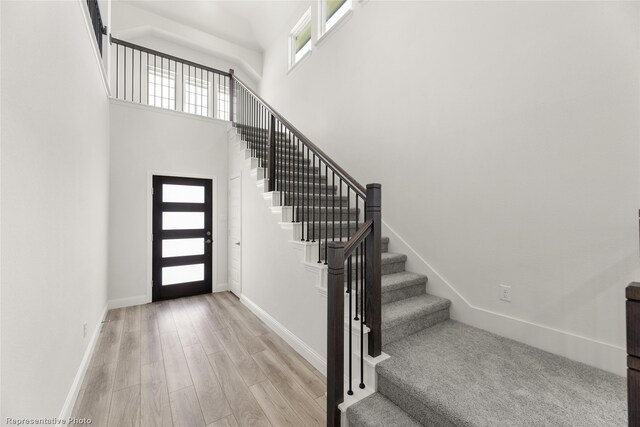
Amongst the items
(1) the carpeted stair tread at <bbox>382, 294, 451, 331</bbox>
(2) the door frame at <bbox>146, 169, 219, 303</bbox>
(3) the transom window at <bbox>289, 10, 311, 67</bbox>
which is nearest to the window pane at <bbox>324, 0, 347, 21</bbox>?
(3) the transom window at <bbox>289, 10, 311, 67</bbox>

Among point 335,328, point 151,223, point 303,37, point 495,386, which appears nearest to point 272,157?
point 335,328

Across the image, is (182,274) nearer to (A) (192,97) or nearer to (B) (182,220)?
(B) (182,220)

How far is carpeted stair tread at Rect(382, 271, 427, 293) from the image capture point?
8.05 ft

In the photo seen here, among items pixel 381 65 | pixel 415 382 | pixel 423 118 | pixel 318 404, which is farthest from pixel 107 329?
pixel 381 65

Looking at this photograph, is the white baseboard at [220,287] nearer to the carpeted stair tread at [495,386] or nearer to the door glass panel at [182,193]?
the door glass panel at [182,193]

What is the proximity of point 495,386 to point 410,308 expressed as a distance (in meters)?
0.81

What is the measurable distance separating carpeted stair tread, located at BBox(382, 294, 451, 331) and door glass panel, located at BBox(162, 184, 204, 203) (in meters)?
3.76

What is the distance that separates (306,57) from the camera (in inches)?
190

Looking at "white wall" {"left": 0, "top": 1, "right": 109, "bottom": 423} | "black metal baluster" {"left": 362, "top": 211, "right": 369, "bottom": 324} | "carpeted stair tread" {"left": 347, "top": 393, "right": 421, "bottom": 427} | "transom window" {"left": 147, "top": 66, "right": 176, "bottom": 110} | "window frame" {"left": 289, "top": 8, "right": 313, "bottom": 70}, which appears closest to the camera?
"white wall" {"left": 0, "top": 1, "right": 109, "bottom": 423}

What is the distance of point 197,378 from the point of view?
88.9 inches

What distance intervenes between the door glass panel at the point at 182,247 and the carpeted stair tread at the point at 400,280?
3.41 meters

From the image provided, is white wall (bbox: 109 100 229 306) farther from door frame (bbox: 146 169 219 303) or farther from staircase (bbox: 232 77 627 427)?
staircase (bbox: 232 77 627 427)

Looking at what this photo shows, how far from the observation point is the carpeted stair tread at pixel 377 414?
1.58 metres

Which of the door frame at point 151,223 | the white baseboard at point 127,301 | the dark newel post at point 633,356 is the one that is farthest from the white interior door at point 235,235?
the dark newel post at point 633,356
